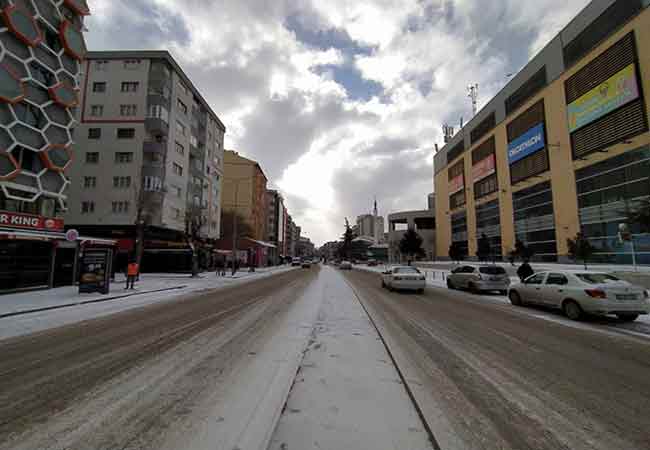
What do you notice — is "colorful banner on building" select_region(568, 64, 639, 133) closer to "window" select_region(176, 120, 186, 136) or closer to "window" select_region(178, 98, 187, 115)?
"window" select_region(176, 120, 186, 136)

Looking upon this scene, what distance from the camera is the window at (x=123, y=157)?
107 feet

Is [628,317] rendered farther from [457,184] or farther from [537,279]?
[457,184]

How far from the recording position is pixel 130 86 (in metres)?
33.5

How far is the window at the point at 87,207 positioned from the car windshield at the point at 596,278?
41.4m

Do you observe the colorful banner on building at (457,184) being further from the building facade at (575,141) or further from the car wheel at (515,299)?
the car wheel at (515,299)

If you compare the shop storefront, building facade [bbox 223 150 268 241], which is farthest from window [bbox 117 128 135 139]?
building facade [bbox 223 150 268 241]

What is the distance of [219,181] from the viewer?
5034 centimetres

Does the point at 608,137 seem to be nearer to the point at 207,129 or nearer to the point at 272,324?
the point at 272,324

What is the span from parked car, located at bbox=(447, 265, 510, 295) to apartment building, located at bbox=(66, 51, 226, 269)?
1034 inches

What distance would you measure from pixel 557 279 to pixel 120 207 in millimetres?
38217

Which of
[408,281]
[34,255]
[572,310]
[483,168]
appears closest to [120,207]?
[34,255]

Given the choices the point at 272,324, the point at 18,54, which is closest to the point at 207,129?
the point at 18,54

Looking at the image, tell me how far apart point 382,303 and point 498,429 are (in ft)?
29.2

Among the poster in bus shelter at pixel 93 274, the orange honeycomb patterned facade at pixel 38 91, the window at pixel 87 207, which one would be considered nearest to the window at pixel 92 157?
the window at pixel 87 207
